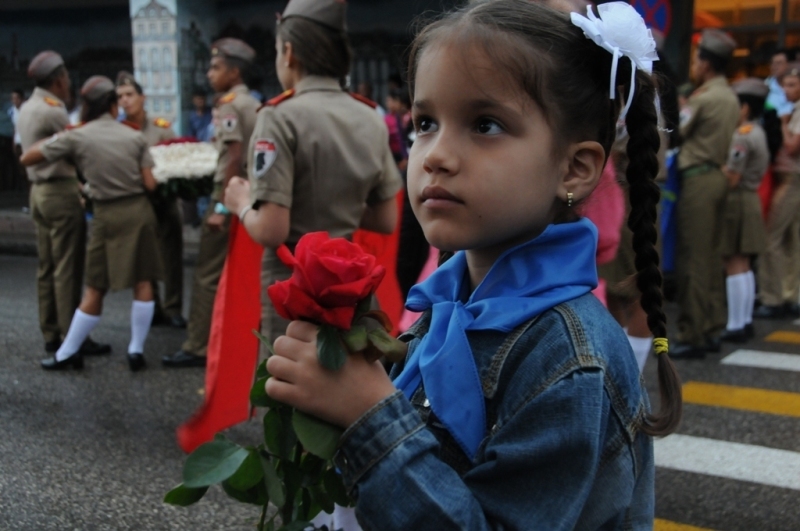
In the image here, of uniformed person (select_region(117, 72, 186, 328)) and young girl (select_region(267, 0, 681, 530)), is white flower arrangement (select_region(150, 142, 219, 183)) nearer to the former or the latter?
uniformed person (select_region(117, 72, 186, 328))

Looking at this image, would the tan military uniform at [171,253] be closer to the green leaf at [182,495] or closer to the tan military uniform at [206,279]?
the tan military uniform at [206,279]

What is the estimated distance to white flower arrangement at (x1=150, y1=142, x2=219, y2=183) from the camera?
656 cm

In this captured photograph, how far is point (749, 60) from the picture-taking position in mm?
14023

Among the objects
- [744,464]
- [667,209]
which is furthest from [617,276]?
[667,209]

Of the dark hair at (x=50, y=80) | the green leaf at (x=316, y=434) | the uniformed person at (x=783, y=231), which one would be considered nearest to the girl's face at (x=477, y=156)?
the green leaf at (x=316, y=434)

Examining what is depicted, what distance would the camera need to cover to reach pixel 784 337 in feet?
25.5

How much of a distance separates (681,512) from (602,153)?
3.01 metres

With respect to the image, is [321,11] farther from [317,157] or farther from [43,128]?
[43,128]

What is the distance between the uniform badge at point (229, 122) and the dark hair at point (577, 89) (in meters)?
4.29

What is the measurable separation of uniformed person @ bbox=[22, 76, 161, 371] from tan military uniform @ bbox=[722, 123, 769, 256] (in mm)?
4523

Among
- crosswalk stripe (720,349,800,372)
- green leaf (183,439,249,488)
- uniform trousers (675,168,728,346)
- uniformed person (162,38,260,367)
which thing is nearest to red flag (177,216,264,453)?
uniformed person (162,38,260,367)

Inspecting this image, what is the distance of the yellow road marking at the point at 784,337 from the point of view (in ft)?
25.1

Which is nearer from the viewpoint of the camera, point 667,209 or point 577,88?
point 577,88

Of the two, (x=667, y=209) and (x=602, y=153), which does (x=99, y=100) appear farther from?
(x=602, y=153)
